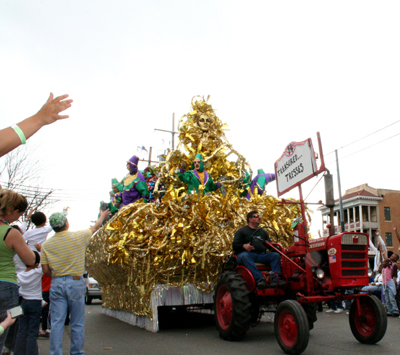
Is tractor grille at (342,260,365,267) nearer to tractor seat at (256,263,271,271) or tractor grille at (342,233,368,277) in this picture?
tractor grille at (342,233,368,277)

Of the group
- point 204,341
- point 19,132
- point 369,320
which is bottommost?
point 204,341

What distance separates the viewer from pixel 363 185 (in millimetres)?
46156

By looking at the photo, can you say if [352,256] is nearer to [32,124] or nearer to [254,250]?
[254,250]

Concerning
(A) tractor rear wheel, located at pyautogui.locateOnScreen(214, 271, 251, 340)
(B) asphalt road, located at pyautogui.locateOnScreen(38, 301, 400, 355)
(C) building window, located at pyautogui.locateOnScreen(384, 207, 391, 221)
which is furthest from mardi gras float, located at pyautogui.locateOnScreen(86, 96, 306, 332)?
(C) building window, located at pyautogui.locateOnScreen(384, 207, 391, 221)

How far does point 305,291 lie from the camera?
5.46m

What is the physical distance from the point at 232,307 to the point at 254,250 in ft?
3.08

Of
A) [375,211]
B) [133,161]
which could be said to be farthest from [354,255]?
[375,211]

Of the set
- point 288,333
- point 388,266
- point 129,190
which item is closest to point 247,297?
point 288,333

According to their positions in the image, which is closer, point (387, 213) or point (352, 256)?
point (352, 256)

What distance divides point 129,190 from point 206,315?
3573mm

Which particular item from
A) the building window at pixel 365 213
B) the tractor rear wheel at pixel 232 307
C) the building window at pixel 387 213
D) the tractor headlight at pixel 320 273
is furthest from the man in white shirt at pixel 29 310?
the building window at pixel 387 213

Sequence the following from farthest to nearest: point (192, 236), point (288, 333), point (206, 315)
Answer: point (206, 315) < point (192, 236) < point (288, 333)

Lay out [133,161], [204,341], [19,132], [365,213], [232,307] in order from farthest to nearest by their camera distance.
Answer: [365,213] → [133,161] → [204,341] → [232,307] → [19,132]

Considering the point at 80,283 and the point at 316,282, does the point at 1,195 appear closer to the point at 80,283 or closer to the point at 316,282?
the point at 80,283
